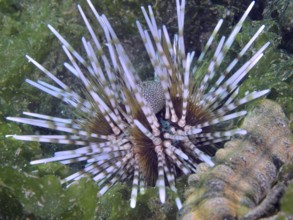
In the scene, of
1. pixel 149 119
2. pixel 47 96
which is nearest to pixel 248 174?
pixel 149 119

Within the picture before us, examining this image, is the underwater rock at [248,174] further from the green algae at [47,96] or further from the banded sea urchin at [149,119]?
the green algae at [47,96]

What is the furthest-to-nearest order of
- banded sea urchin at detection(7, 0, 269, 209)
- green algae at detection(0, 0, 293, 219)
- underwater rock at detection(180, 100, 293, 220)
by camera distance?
banded sea urchin at detection(7, 0, 269, 209), green algae at detection(0, 0, 293, 219), underwater rock at detection(180, 100, 293, 220)

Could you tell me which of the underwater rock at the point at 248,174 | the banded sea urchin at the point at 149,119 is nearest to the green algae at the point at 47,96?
the banded sea urchin at the point at 149,119

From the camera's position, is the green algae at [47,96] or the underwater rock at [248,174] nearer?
the underwater rock at [248,174]

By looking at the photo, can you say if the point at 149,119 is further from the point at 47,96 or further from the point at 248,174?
the point at 47,96

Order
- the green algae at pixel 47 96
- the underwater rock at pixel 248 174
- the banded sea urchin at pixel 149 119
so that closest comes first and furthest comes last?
the underwater rock at pixel 248 174 < the green algae at pixel 47 96 < the banded sea urchin at pixel 149 119

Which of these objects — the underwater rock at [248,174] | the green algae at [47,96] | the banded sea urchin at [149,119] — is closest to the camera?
the underwater rock at [248,174]

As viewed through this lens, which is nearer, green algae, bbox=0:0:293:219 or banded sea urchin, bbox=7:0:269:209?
green algae, bbox=0:0:293:219

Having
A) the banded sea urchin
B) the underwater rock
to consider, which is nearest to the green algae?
the banded sea urchin

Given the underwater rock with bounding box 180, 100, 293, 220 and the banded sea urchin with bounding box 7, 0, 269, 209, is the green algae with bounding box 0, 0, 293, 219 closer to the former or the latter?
the banded sea urchin with bounding box 7, 0, 269, 209

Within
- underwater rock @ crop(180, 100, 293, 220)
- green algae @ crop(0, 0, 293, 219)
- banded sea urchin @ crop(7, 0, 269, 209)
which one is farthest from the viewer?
banded sea urchin @ crop(7, 0, 269, 209)
